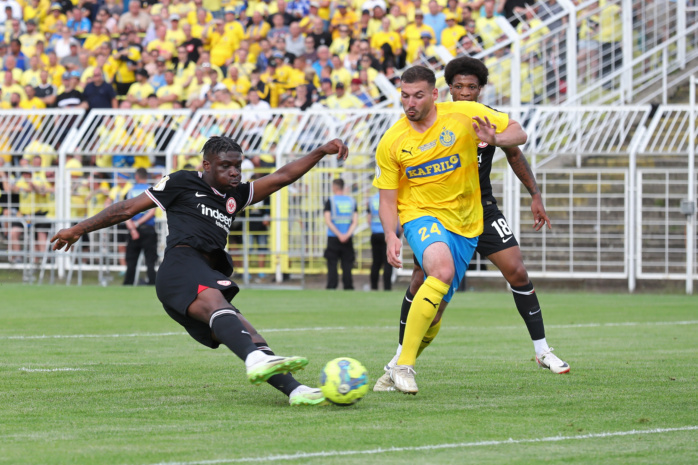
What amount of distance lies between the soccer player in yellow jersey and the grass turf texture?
1.03m

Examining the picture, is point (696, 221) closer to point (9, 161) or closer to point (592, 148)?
point (592, 148)

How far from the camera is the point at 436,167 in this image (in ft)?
25.1

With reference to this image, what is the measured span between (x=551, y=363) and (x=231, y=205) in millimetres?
2930

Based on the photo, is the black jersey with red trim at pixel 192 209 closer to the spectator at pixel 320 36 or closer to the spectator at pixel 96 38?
the spectator at pixel 320 36

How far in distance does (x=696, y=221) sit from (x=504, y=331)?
28.6ft

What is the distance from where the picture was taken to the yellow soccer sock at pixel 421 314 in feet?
23.8

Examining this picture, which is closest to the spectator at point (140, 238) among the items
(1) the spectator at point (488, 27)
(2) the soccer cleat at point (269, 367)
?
(1) the spectator at point (488, 27)

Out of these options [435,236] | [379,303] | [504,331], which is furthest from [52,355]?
[379,303]

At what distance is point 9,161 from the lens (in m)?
24.2

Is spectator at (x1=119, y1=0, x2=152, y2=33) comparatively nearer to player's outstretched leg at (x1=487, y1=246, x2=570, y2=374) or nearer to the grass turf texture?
the grass turf texture

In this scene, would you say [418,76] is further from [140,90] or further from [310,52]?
[140,90]

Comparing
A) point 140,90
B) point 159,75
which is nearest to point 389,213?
point 140,90

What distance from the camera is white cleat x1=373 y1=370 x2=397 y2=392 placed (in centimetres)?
750

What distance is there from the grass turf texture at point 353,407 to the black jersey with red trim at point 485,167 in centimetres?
137
